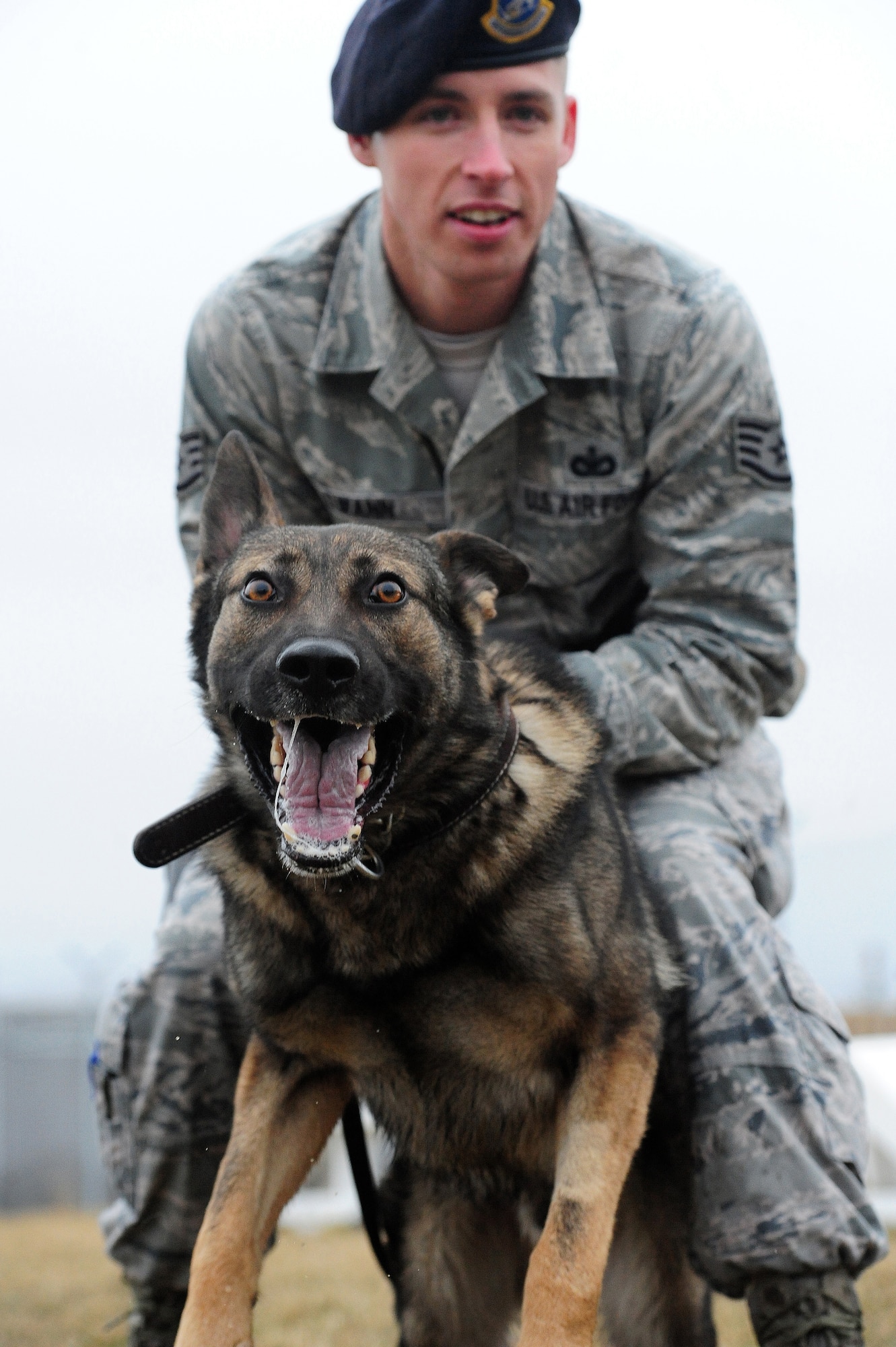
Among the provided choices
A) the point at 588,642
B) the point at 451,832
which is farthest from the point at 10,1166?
the point at 451,832

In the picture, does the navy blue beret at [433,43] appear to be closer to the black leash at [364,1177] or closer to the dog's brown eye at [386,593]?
the dog's brown eye at [386,593]

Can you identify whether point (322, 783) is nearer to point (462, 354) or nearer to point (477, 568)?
point (477, 568)

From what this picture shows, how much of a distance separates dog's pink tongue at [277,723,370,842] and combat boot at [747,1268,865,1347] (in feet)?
4.35

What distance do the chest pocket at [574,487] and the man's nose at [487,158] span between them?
0.60m

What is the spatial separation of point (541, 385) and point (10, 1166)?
24.0 feet

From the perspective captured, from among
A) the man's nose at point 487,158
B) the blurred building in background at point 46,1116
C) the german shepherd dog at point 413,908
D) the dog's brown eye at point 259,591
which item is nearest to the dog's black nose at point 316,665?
the german shepherd dog at point 413,908

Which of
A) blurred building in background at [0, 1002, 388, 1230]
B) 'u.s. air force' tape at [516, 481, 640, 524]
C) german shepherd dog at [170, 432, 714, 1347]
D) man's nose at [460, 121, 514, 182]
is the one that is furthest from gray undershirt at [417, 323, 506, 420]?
blurred building in background at [0, 1002, 388, 1230]

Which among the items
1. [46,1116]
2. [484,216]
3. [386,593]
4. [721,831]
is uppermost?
[484,216]

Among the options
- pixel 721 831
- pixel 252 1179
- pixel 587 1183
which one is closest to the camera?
pixel 587 1183

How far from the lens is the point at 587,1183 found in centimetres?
242

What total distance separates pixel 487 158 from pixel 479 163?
25 mm

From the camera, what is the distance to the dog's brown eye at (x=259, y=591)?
98.3 inches

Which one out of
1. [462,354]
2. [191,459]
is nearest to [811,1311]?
[462,354]

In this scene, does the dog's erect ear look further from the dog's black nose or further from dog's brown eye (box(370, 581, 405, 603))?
the dog's black nose
